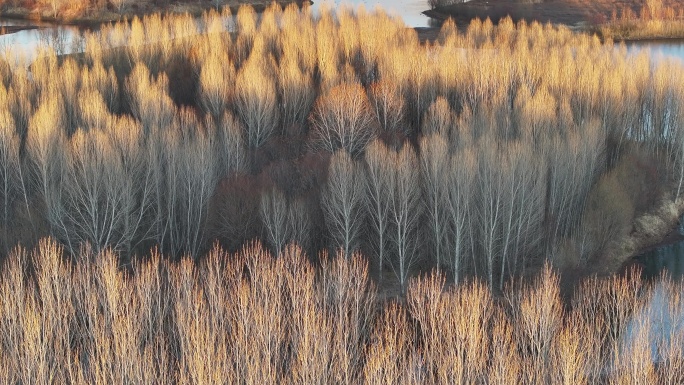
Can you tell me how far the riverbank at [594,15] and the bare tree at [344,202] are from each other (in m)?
37.8

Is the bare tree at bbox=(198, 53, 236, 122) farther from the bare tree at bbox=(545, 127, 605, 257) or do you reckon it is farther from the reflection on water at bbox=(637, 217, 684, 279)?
the reflection on water at bbox=(637, 217, 684, 279)

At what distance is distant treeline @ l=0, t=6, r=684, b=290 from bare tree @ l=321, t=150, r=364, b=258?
2.8 inches

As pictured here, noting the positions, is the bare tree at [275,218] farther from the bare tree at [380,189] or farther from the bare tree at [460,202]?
the bare tree at [460,202]

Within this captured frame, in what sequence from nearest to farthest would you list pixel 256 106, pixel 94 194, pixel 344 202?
pixel 94 194 → pixel 344 202 → pixel 256 106

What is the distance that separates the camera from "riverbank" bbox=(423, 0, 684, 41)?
58.7 m

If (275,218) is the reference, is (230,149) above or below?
above

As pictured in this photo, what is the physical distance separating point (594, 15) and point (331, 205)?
48139 mm

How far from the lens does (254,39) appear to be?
42031 millimetres

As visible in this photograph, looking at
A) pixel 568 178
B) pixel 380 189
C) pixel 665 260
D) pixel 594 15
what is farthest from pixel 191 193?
pixel 594 15

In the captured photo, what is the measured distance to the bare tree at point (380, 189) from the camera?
23.0 m

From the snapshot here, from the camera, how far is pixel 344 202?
905 inches

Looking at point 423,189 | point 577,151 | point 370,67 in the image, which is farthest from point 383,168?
point 370,67

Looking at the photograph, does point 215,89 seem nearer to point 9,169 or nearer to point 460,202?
point 9,169

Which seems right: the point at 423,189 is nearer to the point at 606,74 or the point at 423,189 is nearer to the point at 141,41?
the point at 606,74
